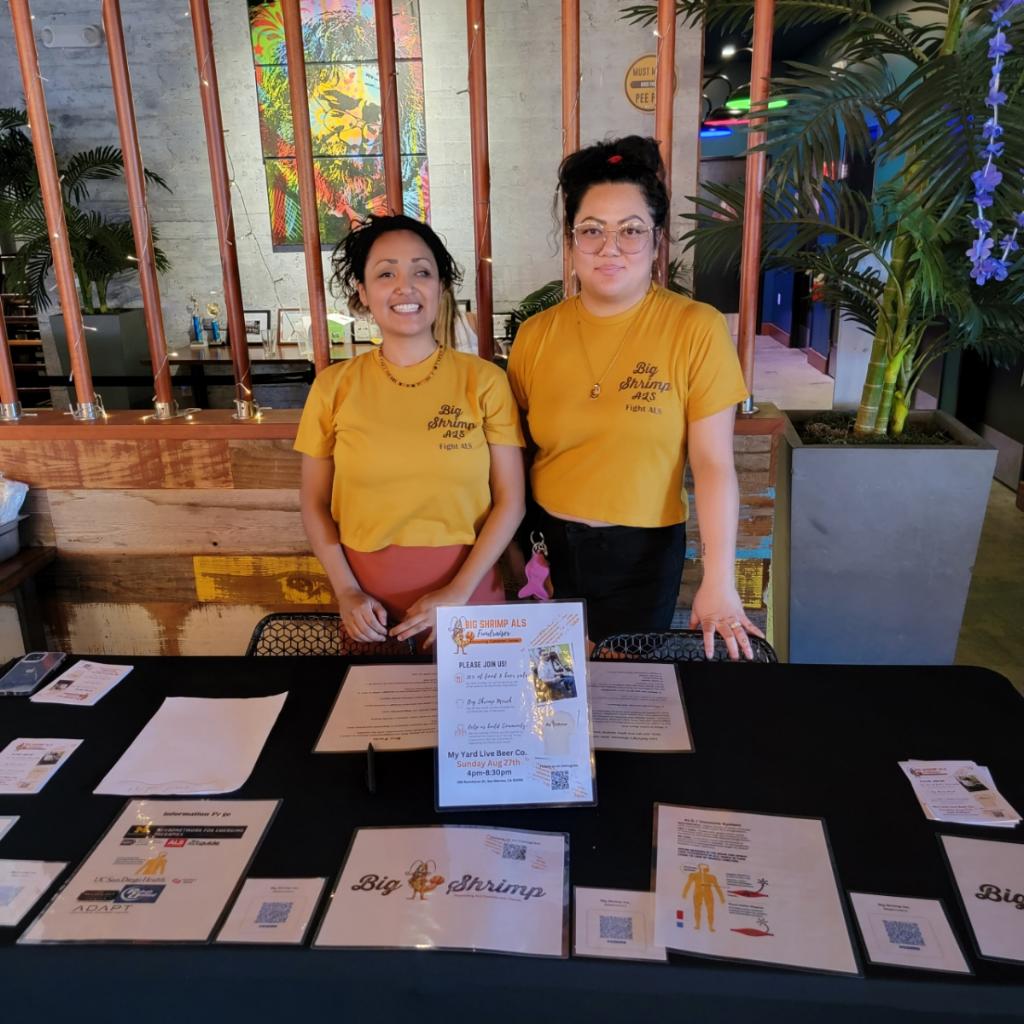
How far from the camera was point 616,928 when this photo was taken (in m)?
0.98

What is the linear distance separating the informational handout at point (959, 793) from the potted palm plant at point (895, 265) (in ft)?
3.74

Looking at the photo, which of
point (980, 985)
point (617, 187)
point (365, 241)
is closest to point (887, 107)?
point (617, 187)

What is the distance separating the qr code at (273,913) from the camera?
100cm

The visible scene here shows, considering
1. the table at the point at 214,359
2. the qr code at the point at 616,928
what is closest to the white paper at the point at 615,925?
the qr code at the point at 616,928

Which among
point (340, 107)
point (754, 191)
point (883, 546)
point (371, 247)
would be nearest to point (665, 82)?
point (754, 191)

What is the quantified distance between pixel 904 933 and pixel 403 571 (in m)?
1.08

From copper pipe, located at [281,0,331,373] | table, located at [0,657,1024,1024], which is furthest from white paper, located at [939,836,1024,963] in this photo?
copper pipe, located at [281,0,331,373]

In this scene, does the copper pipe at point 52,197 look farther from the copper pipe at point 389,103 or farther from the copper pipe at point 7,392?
the copper pipe at point 389,103

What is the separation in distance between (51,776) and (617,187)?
1331 millimetres

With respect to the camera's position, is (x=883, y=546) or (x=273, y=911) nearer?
(x=273, y=911)

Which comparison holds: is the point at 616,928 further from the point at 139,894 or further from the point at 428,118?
the point at 428,118

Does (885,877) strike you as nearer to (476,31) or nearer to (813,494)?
(813,494)

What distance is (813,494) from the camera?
238 centimetres

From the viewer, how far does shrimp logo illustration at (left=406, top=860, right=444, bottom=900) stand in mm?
1036
